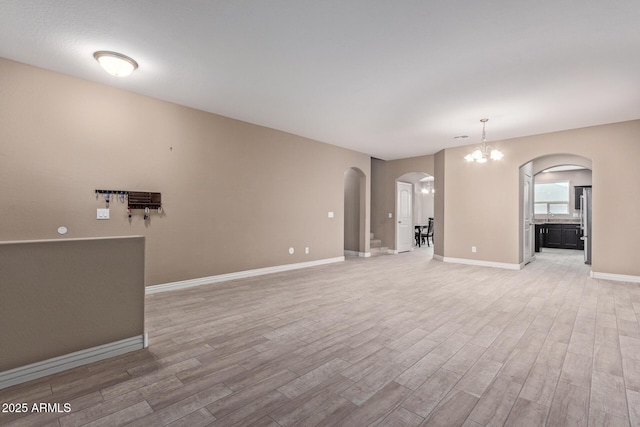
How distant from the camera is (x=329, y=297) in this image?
4.16 metres

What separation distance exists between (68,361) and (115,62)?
9.54ft

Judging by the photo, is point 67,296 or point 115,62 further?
point 115,62

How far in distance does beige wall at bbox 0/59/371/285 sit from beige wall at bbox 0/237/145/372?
1848 mm

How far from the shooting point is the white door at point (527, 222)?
676 centimetres

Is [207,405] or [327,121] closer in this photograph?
[207,405]

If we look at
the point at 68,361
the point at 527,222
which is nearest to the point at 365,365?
the point at 68,361

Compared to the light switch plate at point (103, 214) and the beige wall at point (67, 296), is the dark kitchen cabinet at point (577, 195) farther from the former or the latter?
the light switch plate at point (103, 214)

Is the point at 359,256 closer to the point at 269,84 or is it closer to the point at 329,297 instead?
the point at 329,297

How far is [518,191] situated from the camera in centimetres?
633

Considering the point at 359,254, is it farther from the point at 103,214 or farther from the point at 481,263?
the point at 103,214

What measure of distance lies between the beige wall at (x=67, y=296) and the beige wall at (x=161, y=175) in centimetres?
185

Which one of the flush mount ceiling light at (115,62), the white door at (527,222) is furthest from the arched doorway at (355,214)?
the flush mount ceiling light at (115,62)

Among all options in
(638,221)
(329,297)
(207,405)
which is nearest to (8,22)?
(207,405)

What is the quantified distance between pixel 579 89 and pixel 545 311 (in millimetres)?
2920
